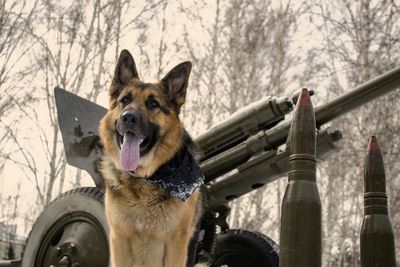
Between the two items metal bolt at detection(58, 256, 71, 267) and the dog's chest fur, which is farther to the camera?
metal bolt at detection(58, 256, 71, 267)

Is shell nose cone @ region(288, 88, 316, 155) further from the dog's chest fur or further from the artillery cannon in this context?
the artillery cannon

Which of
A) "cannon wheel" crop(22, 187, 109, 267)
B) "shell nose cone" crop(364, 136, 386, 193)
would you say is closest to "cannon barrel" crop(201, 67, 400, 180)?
"shell nose cone" crop(364, 136, 386, 193)

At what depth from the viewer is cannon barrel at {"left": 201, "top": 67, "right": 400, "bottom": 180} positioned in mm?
4148

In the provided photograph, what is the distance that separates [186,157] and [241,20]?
16008 millimetres

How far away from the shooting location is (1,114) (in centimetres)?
1474

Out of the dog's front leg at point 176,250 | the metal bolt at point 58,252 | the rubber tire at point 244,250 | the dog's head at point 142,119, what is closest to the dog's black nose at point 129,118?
the dog's head at point 142,119

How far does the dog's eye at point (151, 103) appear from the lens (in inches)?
153

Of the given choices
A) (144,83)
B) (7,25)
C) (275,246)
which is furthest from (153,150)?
(7,25)

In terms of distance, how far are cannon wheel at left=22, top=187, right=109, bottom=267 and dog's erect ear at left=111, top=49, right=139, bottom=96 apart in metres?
1.25

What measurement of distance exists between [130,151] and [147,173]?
298 mm

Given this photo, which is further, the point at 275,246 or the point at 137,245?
the point at 275,246

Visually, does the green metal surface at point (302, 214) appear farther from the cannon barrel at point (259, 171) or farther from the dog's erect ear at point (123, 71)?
the cannon barrel at point (259, 171)

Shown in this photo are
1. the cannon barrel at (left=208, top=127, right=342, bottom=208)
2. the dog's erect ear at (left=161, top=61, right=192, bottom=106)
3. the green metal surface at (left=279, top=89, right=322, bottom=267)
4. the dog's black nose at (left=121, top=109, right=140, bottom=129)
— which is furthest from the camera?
the cannon barrel at (left=208, top=127, right=342, bottom=208)

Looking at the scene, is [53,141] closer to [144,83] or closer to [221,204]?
[221,204]
